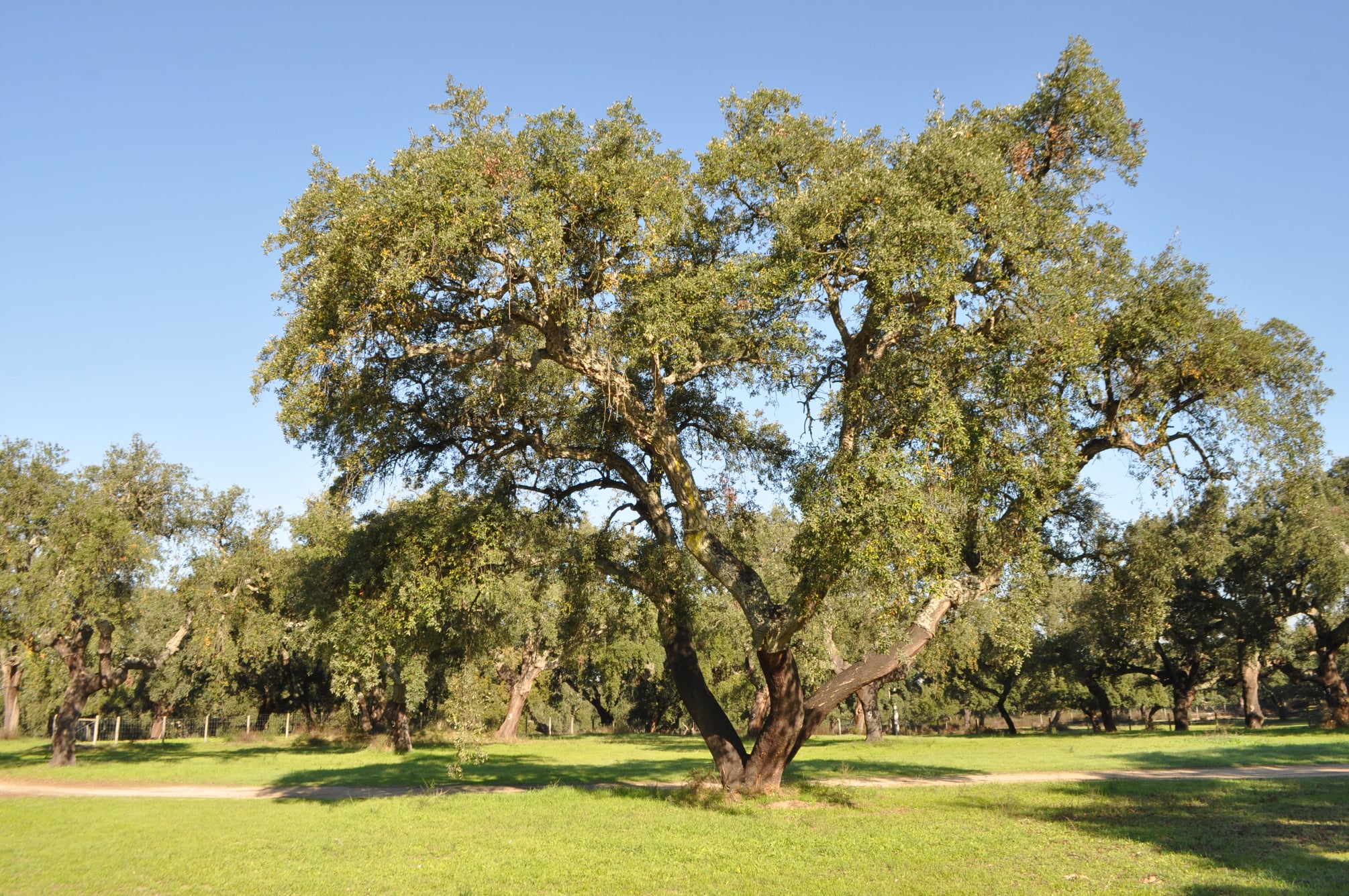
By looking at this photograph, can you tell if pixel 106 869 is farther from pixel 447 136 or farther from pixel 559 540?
pixel 447 136

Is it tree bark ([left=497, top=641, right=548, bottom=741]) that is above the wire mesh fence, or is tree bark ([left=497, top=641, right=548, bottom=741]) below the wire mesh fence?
above

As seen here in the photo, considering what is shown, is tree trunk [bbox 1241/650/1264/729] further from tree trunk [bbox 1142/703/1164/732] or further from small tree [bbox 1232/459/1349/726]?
tree trunk [bbox 1142/703/1164/732]

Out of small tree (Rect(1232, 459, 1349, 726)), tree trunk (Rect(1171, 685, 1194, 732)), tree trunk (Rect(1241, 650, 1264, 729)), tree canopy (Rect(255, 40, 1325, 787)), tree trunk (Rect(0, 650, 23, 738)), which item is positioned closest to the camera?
tree canopy (Rect(255, 40, 1325, 787))

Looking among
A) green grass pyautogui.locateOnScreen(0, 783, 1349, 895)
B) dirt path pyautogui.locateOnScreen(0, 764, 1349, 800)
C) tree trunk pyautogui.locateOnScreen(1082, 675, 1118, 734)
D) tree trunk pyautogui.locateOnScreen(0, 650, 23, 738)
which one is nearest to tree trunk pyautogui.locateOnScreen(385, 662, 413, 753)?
dirt path pyautogui.locateOnScreen(0, 764, 1349, 800)

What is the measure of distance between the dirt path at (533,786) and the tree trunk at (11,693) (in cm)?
2758

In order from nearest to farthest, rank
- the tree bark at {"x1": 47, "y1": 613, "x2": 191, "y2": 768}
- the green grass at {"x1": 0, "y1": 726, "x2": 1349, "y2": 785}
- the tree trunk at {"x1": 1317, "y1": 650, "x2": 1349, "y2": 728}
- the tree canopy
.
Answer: the tree canopy
the green grass at {"x1": 0, "y1": 726, "x2": 1349, "y2": 785}
the tree bark at {"x1": 47, "y1": 613, "x2": 191, "y2": 768}
the tree trunk at {"x1": 1317, "y1": 650, "x2": 1349, "y2": 728}

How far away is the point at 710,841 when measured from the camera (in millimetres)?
11812

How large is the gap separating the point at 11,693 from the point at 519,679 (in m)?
30.0

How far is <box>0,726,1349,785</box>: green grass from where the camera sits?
2327cm

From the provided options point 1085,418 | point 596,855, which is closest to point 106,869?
point 596,855

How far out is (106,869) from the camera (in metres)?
10.7

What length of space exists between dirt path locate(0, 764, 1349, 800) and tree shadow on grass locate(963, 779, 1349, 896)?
6.06 ft

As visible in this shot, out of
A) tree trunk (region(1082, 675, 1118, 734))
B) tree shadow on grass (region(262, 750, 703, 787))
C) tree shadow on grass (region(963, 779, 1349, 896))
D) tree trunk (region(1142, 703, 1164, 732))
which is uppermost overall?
tree shadow on grass (region(963, 779, 1349, 896))

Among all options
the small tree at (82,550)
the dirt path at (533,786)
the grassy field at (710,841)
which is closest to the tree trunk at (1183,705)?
the grassy field at (710,841)
